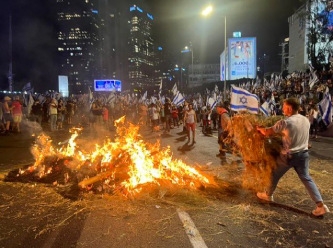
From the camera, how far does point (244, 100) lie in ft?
37.3

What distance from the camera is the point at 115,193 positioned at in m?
6.35

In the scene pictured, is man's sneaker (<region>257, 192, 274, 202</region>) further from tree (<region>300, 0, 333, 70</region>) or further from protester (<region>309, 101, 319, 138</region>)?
tree (<region>300, 0, 333, 70</region>)

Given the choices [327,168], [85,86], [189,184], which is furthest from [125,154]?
[85,86]

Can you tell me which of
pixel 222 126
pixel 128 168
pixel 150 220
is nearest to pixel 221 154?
pixel 222 126

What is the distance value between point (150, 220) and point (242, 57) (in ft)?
188

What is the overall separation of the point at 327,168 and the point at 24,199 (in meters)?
7.42

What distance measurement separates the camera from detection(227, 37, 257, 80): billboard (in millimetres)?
58344

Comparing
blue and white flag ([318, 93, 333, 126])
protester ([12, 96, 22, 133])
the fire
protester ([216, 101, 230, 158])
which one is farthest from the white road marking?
protester ([12, 96, 22, 133])

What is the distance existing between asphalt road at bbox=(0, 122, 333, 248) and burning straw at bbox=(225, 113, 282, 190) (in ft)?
1.22

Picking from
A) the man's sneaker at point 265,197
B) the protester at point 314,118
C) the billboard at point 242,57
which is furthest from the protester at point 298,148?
the billboard at point 242,57

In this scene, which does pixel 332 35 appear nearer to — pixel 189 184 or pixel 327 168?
pixel 327 168

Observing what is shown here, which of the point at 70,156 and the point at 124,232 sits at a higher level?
the point at 70,156

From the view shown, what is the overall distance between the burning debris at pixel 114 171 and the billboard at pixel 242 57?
52.8m

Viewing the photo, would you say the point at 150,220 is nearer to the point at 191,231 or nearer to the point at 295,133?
the point at 191,231
